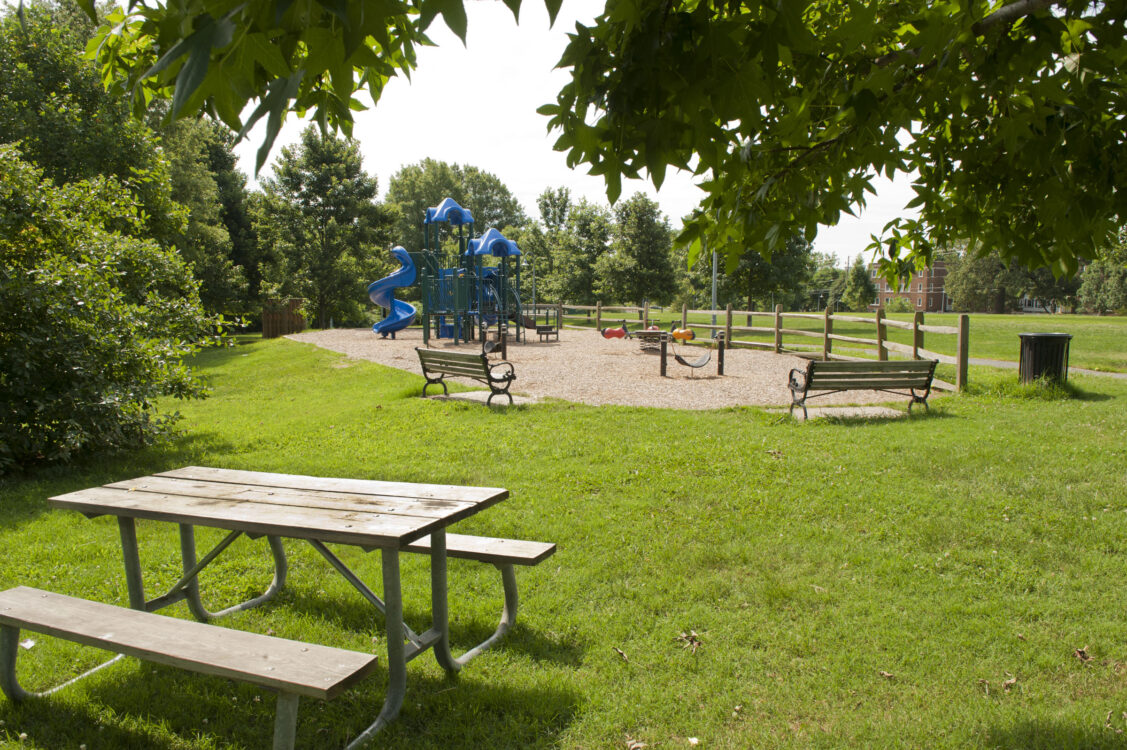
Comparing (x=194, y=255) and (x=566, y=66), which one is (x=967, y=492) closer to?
(x=566, y=66)

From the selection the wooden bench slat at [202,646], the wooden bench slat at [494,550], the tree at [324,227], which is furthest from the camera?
the tree at [324,227]

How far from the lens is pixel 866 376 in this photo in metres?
9.41

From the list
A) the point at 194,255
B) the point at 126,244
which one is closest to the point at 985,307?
the point at 194,255

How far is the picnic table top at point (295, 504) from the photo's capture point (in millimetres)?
2838

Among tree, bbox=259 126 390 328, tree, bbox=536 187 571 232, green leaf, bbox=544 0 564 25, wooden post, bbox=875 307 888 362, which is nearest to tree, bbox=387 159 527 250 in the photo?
tree, bbox=536 187 571 232

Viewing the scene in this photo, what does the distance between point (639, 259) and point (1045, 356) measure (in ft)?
87.4

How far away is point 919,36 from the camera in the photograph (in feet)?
7.36

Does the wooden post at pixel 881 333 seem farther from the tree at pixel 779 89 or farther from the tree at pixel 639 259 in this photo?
the tree at pixel 639 259

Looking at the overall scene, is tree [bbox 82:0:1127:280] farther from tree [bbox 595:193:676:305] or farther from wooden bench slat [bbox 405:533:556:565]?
tree [bbox 595:193:676:305]

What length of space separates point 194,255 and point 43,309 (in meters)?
19.7

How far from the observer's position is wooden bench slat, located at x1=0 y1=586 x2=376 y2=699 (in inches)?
90.0

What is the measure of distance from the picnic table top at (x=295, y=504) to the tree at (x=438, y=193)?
63.2 metres

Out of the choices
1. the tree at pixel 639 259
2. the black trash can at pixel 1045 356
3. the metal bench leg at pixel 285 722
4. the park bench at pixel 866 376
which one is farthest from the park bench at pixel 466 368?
the tree at pixel 639 259

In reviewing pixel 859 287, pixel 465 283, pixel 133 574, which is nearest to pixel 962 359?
pixel 133 574
